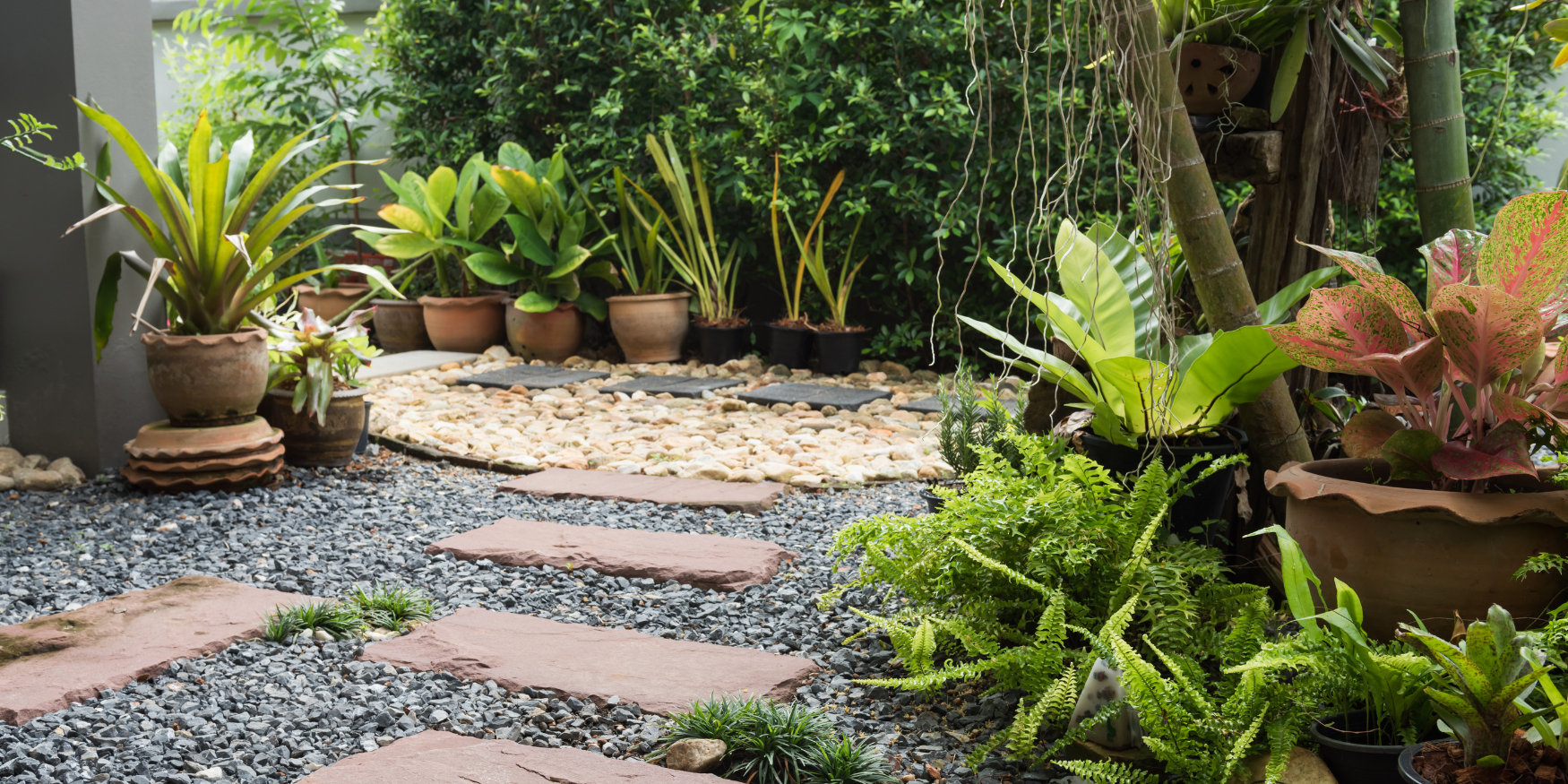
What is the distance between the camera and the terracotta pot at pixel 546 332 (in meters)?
5.56

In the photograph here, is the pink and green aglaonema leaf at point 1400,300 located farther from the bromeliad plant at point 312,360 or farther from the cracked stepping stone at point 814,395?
the cracked stepping stone at point 814,395

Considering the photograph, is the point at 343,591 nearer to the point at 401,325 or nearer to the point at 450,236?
the point at 450,236

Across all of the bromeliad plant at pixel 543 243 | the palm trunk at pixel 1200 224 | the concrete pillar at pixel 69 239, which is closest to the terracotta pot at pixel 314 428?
the concrete pillar at pixel 69 239

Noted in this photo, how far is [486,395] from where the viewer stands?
4668 millimetres

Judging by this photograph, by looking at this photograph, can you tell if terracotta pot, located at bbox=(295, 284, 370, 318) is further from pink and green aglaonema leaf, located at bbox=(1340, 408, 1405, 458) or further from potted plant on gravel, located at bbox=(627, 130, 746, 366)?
pink and green aglaonema leaf, located at bbox=(1340, 408, 1405, 458)

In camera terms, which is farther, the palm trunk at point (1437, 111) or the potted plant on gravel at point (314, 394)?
the potted plant on gravel at point (314, 394)

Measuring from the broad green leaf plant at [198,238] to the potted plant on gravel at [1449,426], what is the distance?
2402 millimetres

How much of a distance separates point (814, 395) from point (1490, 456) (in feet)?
10.3

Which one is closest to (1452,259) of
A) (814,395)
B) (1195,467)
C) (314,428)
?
(1195,467)

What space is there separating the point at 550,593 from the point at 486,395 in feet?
8.79

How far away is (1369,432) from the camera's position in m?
1.54

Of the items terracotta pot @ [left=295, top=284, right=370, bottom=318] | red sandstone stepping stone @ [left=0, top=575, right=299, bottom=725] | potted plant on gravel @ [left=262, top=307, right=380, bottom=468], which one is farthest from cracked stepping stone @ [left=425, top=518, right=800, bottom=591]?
terracotta pot @ [left=295, top=284, right=370, bottom=318]

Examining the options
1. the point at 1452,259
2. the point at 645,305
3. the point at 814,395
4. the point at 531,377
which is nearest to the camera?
the point at 1452,259

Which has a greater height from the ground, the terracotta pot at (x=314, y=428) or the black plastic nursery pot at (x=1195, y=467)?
the black plastic nursery pot at (x=1195, y=467)
